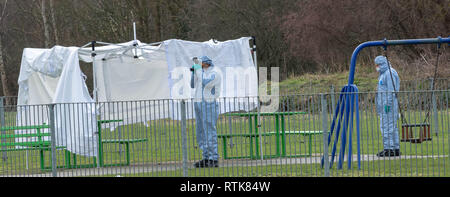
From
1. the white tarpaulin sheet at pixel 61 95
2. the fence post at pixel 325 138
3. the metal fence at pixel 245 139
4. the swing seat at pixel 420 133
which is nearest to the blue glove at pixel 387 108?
the metal fence at pixel 245 139

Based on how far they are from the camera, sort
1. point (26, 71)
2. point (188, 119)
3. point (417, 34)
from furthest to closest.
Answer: point (417, 34) < point (26, 71) < point (188, 119)

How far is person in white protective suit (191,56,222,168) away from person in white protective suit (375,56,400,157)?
2794 millimetres

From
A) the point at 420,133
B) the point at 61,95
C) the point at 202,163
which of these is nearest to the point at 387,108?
the point at 420,133

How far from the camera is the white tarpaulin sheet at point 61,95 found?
13.0 meters

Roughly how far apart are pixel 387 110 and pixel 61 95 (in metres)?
6.45

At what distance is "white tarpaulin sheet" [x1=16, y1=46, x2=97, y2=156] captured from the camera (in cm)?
1295

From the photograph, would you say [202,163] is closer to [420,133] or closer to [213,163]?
[213,163]

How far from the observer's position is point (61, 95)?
14367 mm

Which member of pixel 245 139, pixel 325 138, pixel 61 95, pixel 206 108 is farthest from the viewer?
pixel 61 95

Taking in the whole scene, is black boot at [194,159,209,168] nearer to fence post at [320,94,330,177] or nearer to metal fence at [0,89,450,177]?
metal fence at [0,89,450,177]
